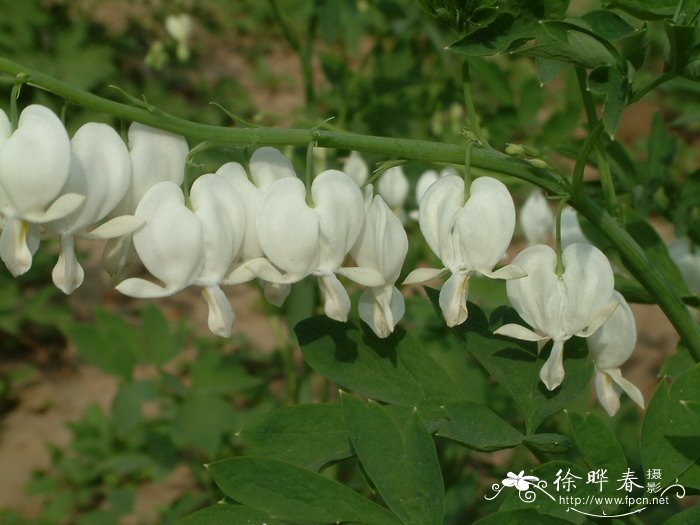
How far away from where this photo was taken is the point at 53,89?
1.20 meters

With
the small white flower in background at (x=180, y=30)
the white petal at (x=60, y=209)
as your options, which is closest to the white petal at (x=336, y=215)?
the white petal at (x=60, y=209)

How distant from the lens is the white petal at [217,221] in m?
1.30

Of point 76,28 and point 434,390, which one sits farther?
point 76,28

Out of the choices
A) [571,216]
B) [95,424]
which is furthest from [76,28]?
[571,216]

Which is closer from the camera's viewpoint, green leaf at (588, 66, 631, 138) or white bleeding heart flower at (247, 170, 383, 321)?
green leaf at (588, 66, 631, 138)

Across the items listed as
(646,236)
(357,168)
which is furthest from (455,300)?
(357,168)

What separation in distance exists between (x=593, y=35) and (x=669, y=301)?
1.55 ft

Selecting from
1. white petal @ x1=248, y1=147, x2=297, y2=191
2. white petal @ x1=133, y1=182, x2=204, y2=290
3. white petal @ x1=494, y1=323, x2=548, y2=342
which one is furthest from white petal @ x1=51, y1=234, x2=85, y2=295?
white petal @ x1=494, y1=323, x2=548, y2=342

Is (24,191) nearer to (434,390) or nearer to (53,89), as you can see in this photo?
(53,89)

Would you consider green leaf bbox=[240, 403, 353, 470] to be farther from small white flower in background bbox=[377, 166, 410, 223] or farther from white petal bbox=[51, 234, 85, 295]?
small white flower in background bbox=[377, 166, 410, 223]

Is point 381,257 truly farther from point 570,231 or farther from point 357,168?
point 357,168

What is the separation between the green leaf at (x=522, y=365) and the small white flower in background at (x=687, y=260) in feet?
2.56

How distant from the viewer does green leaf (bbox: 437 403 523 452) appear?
4.06ft

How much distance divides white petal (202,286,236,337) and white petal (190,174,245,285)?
0.02 metres
